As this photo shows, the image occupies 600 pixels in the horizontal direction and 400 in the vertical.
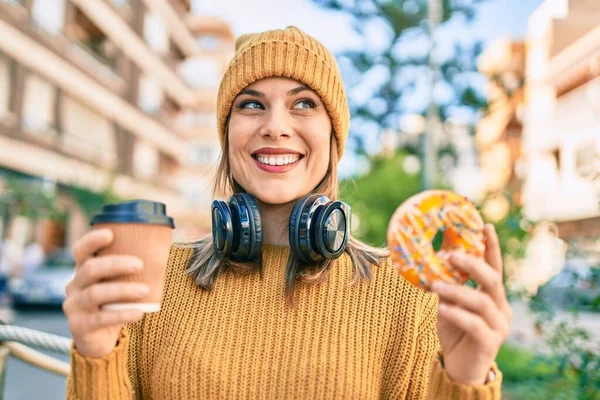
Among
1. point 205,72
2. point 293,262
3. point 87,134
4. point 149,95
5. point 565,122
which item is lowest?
point 293,262

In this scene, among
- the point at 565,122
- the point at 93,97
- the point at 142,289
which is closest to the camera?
the point at 142,289

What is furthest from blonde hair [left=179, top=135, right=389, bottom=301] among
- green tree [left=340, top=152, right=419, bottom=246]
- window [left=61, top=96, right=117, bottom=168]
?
window [left=61, top=96, right=117, bottom=168]

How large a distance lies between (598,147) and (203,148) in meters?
51.7

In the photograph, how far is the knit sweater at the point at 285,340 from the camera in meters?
1.75

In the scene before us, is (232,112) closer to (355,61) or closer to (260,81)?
(260,81)

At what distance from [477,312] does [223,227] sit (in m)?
0.88

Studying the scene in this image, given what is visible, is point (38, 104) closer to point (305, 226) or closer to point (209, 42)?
point (305, 226)

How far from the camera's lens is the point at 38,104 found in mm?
21344

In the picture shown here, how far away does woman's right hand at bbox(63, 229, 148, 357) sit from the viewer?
1.19m

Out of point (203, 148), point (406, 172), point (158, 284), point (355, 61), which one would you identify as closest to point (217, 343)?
point (158, 284)

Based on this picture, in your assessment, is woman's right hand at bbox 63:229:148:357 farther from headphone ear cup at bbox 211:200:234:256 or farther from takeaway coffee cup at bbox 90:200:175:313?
headphone ear cup at bbox 211:200:234:256

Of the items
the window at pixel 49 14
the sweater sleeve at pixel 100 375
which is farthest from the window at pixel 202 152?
the sweater sleeve at pixel 100 375

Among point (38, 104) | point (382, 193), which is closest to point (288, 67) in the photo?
point (382, 193)

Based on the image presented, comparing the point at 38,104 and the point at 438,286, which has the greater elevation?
the point at 38,104
